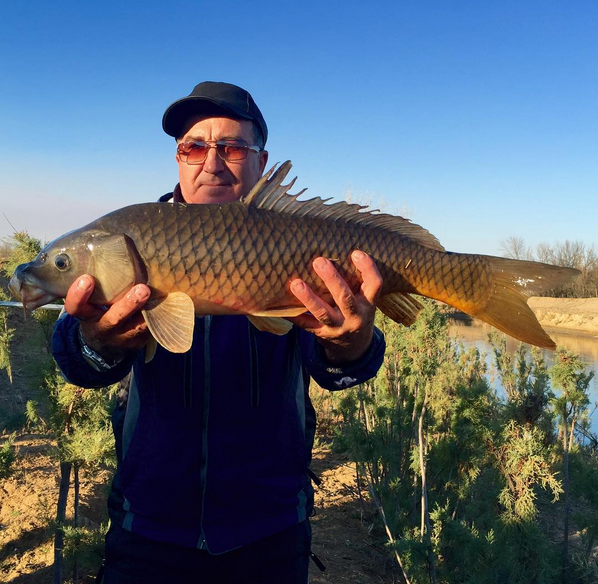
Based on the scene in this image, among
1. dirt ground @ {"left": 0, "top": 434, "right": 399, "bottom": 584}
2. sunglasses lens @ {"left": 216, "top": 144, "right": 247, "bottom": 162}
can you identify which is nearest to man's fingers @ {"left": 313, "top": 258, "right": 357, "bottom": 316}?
sunglasses lens @ {"left": 216, "top": 144, "right": 247, "bottom": 162}

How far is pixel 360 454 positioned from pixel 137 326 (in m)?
3.16

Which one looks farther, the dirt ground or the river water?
the river water

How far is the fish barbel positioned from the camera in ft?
5.69

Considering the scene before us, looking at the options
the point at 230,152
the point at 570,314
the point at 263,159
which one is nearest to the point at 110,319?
the point at 230,152

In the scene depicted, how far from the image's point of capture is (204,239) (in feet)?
5.80

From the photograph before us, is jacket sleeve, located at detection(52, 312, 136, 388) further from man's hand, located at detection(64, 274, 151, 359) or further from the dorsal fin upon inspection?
the dorsal fin

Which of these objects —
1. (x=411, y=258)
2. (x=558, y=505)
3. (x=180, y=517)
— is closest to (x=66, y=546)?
(x=180, y=517)

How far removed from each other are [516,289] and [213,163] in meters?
1.42

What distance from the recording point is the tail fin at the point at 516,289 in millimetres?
1946

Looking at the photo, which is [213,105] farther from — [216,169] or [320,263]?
[320,263]

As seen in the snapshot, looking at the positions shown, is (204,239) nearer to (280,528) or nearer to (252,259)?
(252,259)

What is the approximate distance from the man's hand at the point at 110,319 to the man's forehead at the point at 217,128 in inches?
39.6

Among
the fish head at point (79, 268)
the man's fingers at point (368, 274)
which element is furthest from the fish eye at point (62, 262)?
the man's fingers at point (368, 274)

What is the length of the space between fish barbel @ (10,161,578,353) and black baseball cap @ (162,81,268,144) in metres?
0.65
